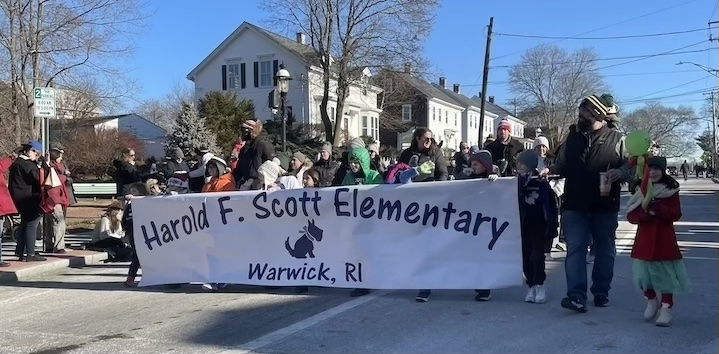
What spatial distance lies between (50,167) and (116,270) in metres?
2.00

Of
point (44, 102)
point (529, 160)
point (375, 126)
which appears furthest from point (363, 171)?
point (375, 126)

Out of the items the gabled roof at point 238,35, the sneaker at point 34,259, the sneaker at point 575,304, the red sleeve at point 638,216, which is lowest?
the sneaker at point 34,259

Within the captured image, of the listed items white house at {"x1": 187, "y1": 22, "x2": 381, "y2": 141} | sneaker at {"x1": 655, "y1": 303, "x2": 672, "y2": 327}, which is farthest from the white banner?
white house at {"x1": 187, "y1": 22, "x2": 381, "y2": 141}

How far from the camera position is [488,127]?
81562mm

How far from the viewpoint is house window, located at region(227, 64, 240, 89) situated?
4700cm

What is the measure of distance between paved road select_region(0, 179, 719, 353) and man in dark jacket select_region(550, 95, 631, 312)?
0.33m

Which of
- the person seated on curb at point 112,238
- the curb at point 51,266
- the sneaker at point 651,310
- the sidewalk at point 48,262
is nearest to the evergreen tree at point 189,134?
the sidewalk at point 48,262

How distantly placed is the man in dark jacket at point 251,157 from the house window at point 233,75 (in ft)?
129

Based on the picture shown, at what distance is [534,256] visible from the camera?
21.0 ft

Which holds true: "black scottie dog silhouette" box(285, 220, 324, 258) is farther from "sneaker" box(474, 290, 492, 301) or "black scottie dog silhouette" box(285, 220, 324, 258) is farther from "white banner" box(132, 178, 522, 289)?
"sneaker" box(474, 290, 492, 301)

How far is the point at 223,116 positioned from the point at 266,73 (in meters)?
9.27

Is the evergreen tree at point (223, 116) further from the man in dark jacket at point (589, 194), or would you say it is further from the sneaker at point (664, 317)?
the sneaker at point (664, 317)

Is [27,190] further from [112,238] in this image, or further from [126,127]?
[126,127]

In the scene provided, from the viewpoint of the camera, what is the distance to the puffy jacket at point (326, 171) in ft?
30.9
